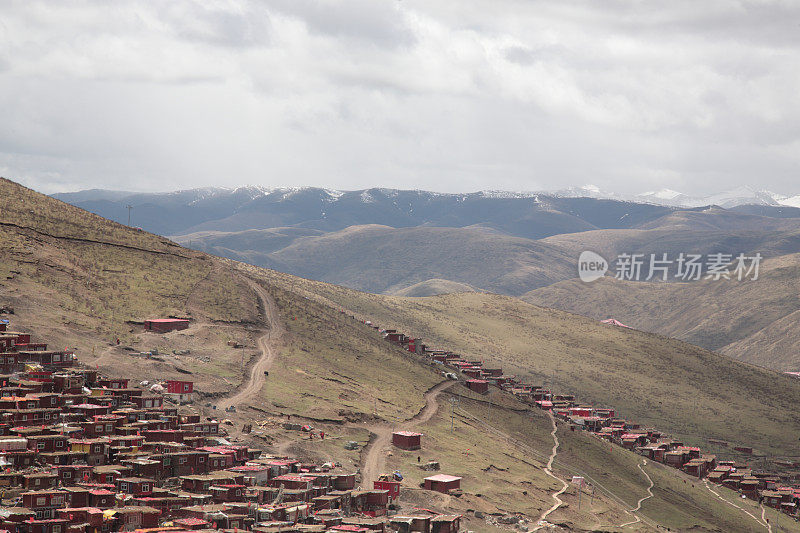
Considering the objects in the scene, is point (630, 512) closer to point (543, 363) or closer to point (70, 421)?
point (70, 421)

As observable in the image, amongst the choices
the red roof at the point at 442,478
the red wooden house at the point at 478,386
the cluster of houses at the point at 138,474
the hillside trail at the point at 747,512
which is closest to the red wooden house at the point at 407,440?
the red roof at the point at 442,478

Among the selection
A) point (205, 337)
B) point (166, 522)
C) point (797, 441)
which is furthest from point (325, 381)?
point (797, 441)

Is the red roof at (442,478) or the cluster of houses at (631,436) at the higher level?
the red roof at (442,478)

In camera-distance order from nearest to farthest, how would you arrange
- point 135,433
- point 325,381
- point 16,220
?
point 135,433
point 325,381
point 16,220

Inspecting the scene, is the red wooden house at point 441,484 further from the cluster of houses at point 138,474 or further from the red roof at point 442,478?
the cluster of houses at point 138,474

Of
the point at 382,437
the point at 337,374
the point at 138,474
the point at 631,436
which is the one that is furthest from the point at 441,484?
the point at 631,436

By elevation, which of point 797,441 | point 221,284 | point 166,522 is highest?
point 221,284
